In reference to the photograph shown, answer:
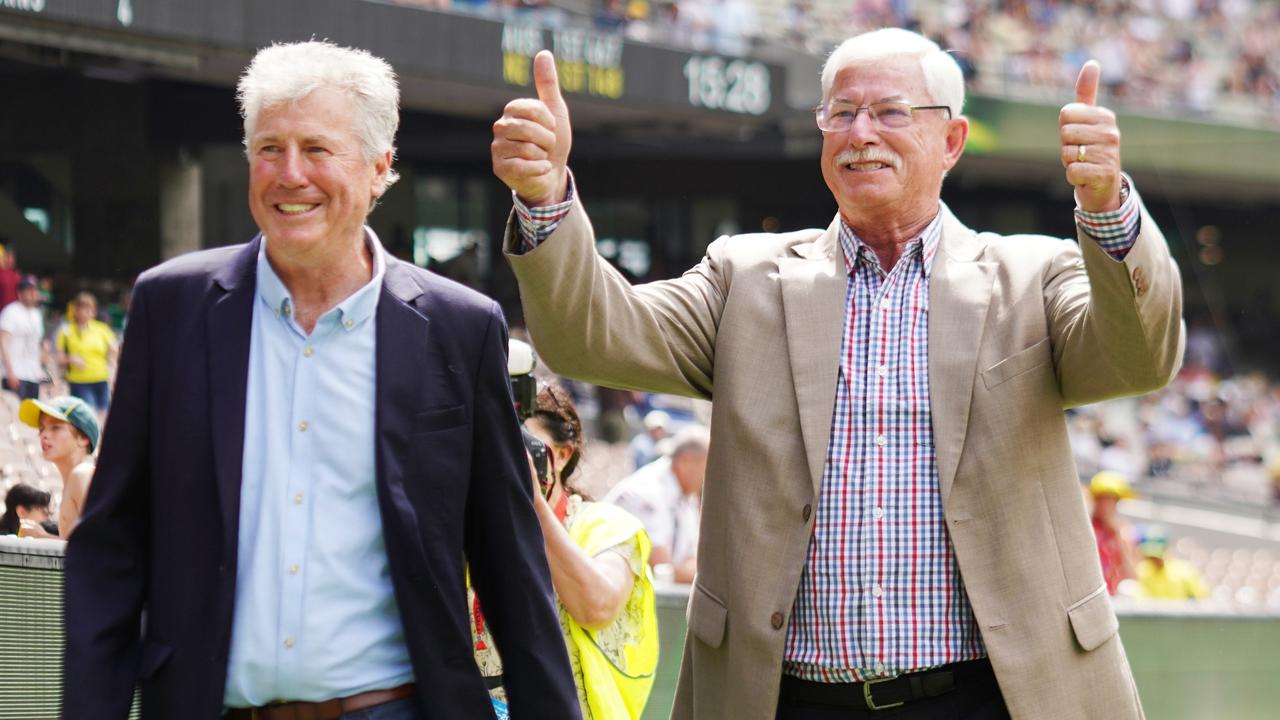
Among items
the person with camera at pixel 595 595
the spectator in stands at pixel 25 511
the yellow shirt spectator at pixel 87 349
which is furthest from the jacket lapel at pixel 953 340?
the yellow shirt spectator at pixel 87 349

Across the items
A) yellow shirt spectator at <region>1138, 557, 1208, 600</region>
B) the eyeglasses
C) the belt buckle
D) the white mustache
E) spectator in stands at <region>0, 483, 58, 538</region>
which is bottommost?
yellow shirt spectator at <region>1138, 557, 1208, 600</region>

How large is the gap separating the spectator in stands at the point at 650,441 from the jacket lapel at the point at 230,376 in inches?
357

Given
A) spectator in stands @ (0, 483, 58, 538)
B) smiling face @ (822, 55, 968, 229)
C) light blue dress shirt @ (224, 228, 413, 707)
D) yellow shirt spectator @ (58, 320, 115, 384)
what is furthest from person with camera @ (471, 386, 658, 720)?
yellow shirt spectator @ (58, 320, 115, 384)

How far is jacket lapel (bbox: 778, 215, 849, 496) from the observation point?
3.13 metres

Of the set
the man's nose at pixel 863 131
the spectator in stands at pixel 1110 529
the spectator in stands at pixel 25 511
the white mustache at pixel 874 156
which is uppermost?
the man's nose at pixel 863 131

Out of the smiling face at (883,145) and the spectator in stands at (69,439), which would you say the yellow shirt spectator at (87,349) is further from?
the smiling face at (883,145)

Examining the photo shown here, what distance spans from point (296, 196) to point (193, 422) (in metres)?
0.37

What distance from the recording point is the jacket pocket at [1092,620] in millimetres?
3117

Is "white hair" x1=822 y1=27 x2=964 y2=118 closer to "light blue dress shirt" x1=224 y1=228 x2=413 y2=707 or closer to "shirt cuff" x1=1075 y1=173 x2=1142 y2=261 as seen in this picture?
"shirt cuff" x1=1075 y1=173 x2=1142 y2=261

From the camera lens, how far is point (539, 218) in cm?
286

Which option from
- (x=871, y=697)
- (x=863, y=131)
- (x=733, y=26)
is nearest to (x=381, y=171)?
(x=863, y=131)

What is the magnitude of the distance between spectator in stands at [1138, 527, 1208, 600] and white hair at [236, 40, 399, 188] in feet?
26.4

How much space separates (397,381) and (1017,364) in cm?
118

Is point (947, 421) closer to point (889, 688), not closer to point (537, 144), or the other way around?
point (889, 688)
